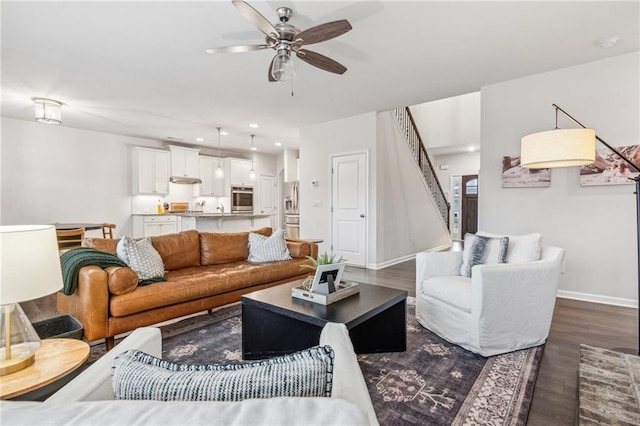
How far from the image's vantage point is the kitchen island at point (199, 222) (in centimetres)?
534

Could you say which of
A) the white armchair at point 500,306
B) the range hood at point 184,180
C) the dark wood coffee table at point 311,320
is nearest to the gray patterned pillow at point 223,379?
the dark wood coffee table at point 311,320

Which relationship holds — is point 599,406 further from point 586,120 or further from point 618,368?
point 586,120

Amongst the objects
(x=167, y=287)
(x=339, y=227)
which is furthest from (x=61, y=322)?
(x=339, y=227)

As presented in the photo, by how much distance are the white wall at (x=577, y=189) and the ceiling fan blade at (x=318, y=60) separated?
2.49 meters

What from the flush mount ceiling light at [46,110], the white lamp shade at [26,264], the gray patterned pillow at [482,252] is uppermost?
the flush mount ceiling light at [46,110]

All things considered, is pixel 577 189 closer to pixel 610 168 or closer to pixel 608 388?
pixel 610 168

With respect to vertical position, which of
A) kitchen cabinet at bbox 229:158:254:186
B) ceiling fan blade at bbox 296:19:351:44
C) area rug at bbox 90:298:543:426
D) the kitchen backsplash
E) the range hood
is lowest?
area rug at bbox 90:298:543:426

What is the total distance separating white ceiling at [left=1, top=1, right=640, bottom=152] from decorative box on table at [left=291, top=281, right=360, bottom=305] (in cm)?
222

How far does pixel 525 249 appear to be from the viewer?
2637 millimetres

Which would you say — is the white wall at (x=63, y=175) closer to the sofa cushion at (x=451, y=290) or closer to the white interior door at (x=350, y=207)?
the white interior door at (x=350, y=207)

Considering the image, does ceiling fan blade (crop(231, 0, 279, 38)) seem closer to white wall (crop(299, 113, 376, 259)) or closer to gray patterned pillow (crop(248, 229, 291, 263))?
gray patterned pillow (crop(248, 229, 291, 263))

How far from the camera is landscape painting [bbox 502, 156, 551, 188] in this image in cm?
385

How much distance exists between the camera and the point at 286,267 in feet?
12.0

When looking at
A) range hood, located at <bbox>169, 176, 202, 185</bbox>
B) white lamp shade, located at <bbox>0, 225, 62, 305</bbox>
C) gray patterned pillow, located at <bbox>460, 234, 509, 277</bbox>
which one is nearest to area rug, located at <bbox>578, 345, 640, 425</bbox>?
gray patterned pillow, located at <bbox>460, 234, 509, 277</bbox>
